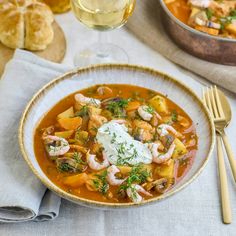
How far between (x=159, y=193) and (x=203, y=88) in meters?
1.14

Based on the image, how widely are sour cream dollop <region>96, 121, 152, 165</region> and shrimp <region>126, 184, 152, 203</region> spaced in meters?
0.18

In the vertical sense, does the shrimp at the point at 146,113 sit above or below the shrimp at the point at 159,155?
below

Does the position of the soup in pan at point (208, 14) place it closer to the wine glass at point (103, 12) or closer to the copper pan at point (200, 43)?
the copper pan at point (200, 43)

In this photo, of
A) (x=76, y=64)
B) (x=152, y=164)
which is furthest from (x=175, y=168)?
(x=76, y=64)

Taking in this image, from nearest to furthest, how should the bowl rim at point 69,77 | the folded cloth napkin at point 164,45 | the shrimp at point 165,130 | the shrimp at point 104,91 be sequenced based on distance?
1. the bowl rim at point 69,77
2. the shrimp at point 165,130
3. the shrimp at point 104,91
4. the folded cloth napkin at point 164,45

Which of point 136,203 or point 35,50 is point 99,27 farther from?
point 136,203

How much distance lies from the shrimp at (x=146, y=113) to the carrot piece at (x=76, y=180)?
0.56 metres

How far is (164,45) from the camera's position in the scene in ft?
12.8

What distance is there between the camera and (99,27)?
3.39m

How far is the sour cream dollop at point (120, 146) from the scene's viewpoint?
271 cm

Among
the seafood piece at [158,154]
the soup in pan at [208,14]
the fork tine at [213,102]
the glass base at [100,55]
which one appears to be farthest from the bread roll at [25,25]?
the seafood piece at [158,154]

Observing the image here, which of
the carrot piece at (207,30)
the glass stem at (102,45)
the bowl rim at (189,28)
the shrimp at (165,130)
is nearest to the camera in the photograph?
the shrimp at (165,130)

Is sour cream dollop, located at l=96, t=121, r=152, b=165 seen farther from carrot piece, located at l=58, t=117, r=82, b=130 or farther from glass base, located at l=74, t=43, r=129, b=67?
glass base, located at l=74, t=43, r=129, b=67

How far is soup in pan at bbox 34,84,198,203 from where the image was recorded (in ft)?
8.56
